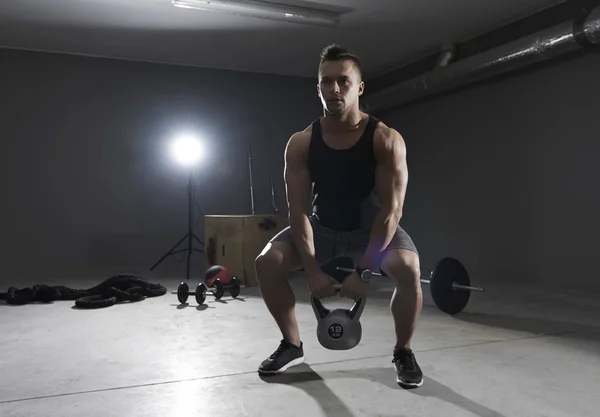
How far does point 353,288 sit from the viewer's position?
1.67 meters

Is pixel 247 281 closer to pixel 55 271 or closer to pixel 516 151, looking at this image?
pixel 55 271

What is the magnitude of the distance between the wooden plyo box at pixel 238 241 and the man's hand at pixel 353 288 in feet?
8.25

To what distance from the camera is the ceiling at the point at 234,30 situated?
12.9 ft

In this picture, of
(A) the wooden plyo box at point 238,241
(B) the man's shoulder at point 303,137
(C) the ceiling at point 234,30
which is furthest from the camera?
(A) the wooden plyo box at point 238,241

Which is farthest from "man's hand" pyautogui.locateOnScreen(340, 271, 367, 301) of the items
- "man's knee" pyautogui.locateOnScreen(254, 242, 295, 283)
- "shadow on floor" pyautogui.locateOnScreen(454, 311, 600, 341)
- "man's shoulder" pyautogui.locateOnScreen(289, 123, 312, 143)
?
"shadow on floor" pyautogui.locateOnScreen(454, 311, 600, 341)

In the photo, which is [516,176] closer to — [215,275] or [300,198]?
[215,275]

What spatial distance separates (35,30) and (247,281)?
2911 millimetres

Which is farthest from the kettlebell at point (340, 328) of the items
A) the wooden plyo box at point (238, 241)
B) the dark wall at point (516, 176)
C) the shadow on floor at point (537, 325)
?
the dark wall at point (516, 176)

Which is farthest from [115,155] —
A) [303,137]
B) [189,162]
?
[303,137]

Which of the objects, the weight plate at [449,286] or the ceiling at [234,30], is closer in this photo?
the weight plate at [449,286]

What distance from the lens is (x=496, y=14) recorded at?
4043mm

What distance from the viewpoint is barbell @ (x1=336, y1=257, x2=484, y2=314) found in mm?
2895

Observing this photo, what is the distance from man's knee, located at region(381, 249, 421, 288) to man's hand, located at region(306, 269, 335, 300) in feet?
0.76

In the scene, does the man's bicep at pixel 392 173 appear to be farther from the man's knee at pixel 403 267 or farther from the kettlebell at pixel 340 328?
the kettlebell at pixel 340 328
